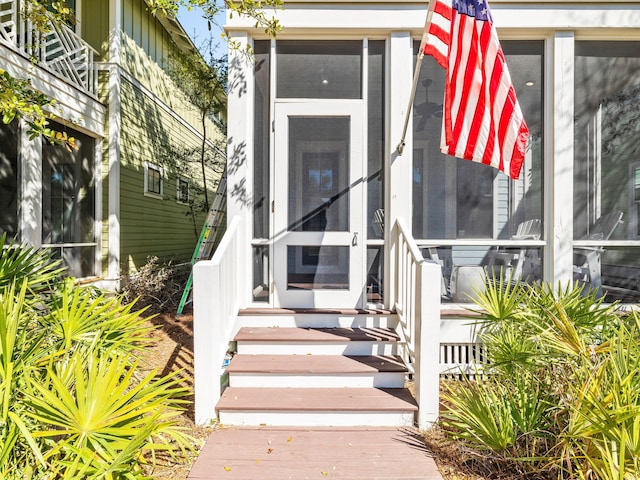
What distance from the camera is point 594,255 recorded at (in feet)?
14.6

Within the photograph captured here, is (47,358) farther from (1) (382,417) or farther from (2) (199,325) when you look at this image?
(1) (382,417)

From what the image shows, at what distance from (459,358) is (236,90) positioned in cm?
377

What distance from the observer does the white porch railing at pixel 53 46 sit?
5051 mm

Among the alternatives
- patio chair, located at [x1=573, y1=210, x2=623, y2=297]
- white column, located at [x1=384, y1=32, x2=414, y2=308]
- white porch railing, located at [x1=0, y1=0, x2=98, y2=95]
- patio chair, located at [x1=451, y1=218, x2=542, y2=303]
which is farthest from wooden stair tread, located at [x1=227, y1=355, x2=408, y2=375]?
white porch railing, located at [x1=0, y1=0, x2=98, y2=95]

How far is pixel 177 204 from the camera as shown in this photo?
31.7 ft

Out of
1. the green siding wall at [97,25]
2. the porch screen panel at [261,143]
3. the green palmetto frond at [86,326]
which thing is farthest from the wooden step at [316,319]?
the green siding wall at [97,25]

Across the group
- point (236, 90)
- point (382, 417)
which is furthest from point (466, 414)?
point (236, 90)

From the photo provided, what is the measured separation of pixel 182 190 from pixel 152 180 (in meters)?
1.37

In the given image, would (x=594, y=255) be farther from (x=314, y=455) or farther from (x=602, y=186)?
(x=314, y=455)

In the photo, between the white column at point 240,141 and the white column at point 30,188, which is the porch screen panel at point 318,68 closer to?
the white column at point 240,141

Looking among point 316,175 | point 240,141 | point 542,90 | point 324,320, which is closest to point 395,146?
point 316,175

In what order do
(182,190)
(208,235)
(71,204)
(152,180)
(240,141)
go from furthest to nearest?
(182,190) → (152,180) → (71,204) → (208,235) → (240,141)

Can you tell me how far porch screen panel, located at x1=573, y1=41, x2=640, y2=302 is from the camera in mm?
4438

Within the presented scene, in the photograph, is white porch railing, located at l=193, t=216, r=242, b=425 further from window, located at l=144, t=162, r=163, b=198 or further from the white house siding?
window, located at l=144, t=162, r=163, b=198
